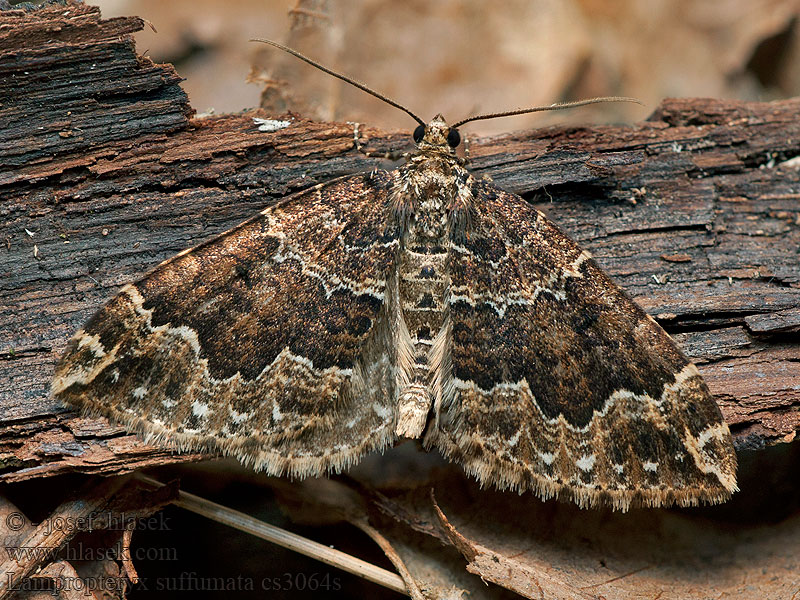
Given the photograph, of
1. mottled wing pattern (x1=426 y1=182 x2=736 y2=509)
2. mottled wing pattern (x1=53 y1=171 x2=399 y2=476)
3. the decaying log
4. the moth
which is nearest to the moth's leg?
the decaying log

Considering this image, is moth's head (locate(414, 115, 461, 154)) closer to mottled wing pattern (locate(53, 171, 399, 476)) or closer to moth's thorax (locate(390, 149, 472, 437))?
moth's thorax (locate(390, 149, 472, 437))

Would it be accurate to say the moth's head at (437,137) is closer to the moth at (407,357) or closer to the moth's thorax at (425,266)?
the moth's thorax at (425,266)

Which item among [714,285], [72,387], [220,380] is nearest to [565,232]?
[714,285]

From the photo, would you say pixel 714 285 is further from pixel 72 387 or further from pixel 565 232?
pixel 72 387

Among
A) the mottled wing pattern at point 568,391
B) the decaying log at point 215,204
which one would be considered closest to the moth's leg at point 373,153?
the decaying log at point 215,204

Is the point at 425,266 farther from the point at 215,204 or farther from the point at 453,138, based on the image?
the point at 215,204
